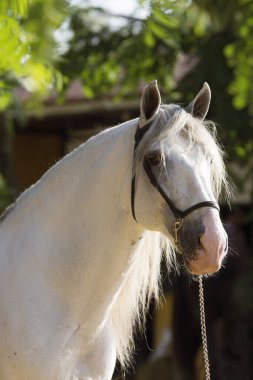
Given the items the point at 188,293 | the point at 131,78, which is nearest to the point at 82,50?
the point at 131,78

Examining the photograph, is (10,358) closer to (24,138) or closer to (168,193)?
(168,193)

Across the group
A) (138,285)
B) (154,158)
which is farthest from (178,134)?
(138,285)

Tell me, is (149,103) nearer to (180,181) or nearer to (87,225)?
(180,181)

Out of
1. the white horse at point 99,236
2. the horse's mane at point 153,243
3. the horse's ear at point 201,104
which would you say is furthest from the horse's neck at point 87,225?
the horse's ear at point 201,104

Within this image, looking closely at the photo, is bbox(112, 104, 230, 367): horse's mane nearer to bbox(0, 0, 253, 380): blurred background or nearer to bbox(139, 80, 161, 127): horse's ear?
bbox(139, 80, 161, 127): horse's ear

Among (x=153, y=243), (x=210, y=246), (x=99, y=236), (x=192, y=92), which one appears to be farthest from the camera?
(x=192, y=92)

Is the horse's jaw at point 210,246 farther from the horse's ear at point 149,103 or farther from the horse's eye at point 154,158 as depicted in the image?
the horse's ear at point 149,103

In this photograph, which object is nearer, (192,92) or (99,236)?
(99,236)

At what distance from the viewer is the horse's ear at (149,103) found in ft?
13.7

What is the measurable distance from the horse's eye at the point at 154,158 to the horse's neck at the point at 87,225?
0.56ft

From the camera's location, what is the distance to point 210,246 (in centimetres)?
390

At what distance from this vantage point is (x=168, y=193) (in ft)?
13.4

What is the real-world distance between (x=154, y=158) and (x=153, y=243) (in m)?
0.53

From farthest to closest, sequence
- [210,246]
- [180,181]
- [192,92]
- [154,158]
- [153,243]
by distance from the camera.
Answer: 1. [192,92]
2. [153,243]
3. [154,158]
4. [180,181]
5. [210,246]
